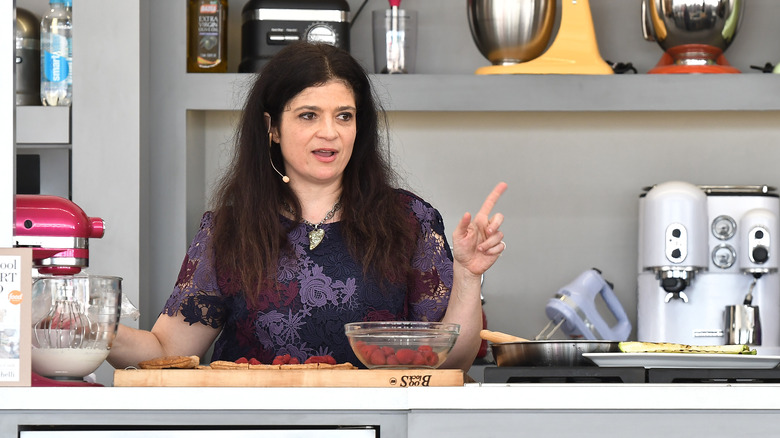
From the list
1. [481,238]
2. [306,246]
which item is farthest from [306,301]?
[481,238]

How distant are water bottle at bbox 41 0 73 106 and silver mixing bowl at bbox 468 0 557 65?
1.01 m

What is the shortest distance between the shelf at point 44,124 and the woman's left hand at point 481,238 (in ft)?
4.53

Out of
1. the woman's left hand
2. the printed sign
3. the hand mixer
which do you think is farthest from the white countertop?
the hand mixer

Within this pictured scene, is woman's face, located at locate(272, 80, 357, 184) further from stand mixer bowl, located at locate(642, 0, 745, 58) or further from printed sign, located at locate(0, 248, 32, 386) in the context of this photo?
stand mixer bowl, located at locate(642, 0, 745, 58)

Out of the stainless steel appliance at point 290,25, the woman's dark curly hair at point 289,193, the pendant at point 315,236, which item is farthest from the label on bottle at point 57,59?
the pendant at point 315,236

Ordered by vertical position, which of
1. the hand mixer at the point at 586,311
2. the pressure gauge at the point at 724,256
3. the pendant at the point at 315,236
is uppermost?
the pendant at the point at 315,236

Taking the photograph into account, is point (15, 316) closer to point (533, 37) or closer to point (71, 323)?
point (71, 323)

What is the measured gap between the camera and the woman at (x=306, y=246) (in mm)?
1685

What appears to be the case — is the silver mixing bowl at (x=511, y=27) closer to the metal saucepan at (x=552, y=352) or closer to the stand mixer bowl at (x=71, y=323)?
the metal saucepan at (x=552, y=352)

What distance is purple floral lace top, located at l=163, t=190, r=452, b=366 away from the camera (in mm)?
1682

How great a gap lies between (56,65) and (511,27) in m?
1.14

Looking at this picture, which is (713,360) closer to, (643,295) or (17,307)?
(17,307)

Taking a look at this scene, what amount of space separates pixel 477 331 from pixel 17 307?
0.71 meters

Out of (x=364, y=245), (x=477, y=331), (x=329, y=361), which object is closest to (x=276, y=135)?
(x=364, y=245)
